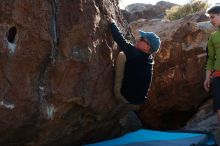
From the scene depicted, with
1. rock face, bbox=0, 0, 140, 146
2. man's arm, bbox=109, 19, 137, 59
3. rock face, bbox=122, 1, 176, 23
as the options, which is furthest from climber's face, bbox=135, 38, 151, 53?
rock face, bbox=122, 1, 176, 23

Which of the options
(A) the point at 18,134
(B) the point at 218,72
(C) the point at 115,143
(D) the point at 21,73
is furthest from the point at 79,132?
(B) the point at 218,72

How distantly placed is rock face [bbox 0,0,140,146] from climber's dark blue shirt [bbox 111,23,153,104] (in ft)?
0.64

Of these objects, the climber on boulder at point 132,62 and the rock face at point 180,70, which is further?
the rock face at point 180,70

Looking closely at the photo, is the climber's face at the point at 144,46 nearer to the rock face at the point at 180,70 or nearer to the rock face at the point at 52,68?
the rock face at the point at 52,68

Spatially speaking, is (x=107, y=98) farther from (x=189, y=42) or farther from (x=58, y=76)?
(x=189, y=42)

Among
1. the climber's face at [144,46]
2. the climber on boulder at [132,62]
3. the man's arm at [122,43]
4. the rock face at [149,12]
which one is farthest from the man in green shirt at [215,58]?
the rock face at [149,12]

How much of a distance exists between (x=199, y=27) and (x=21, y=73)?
4.89m

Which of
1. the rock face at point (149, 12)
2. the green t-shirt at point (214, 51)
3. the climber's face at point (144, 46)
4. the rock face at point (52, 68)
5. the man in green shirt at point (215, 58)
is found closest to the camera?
the rock face at point (52, 68)

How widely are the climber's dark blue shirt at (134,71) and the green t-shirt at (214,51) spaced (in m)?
0.92

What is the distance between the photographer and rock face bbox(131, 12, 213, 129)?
346 inches

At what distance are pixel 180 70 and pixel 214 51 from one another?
2581 millimetres

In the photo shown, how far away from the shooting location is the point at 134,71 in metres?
5.99

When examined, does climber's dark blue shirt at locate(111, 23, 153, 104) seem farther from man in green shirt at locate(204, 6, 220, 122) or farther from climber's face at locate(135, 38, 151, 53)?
man in green shirt at locate(204, 6, 220, 122)

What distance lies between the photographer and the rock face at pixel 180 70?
8.79 m
